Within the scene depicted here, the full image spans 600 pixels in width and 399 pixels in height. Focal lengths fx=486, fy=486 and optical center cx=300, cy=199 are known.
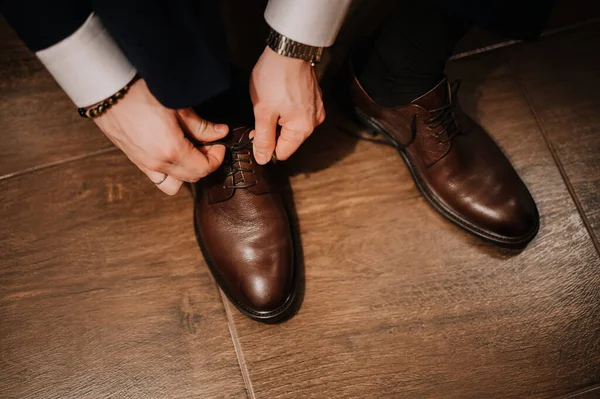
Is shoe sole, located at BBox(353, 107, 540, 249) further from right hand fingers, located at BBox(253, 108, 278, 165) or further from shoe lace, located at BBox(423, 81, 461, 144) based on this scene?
right hand fingers, located at BBox(253, 108, 278, 165)

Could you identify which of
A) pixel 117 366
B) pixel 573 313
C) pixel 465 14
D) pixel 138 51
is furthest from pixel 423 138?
pixel 117 366

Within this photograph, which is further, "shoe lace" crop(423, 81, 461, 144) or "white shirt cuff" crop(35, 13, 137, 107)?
"shoe lace" crop(423, 81, 461, 144)

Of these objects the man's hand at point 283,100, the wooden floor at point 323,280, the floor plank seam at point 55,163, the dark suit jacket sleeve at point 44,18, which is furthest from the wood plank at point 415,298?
the dark suit jacket sleeve at point 44,18

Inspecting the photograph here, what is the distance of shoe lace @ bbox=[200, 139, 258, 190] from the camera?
74 centimetres

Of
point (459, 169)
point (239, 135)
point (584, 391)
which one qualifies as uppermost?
point (239, 135)

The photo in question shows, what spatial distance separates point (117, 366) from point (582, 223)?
0.84 metres

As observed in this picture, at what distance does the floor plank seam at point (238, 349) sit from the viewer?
78 cm

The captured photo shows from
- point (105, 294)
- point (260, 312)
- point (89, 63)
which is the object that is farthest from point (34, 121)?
point (260, 312)

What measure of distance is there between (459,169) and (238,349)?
0.49 meters

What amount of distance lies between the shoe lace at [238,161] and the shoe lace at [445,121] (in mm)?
308

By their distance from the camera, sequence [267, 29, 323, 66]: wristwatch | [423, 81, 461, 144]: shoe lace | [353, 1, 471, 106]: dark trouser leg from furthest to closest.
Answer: [423, 81, 461, 144]: shoe lace < [353, 1, 471, 106]: dark trouser leg < [267, 29, 323, 66]: wristwatch

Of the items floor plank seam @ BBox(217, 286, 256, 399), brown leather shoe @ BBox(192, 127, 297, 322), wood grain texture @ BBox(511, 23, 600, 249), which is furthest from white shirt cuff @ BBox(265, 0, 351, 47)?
wood grain texture @ BBox(511, 23, 600, 249)

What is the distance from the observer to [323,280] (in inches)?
33.1

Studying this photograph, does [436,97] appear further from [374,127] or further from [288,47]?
[288,47]
